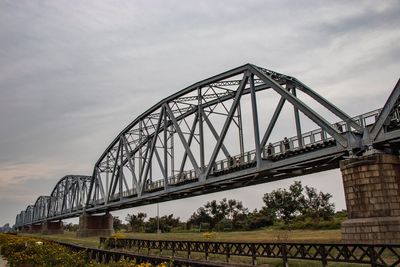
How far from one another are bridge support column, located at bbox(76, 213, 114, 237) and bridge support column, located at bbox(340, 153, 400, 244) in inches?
2617

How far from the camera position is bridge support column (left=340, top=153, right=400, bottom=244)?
66.9 ft

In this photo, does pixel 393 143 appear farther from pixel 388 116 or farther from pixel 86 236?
pixel 86 236

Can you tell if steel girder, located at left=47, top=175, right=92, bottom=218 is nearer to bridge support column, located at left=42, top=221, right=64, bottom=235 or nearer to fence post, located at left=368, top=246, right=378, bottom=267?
bridge support column, located at left=42, top=221, right=64, bottom=235

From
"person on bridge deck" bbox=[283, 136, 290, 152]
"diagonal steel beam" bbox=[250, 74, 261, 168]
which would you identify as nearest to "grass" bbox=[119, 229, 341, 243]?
"diagonal steel beam" bbox=[250, 74, 261, 168]

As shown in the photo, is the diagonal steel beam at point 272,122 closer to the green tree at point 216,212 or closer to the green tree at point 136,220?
the green tree at point 216,212

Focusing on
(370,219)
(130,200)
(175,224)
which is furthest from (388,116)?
(175,224)

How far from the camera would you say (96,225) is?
81812mm

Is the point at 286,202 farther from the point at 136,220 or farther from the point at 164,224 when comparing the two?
the point at 136,220

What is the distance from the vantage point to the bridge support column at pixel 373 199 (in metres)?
20.4

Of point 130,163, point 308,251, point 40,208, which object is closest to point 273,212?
point 130,163

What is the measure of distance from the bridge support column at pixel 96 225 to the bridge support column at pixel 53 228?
53301 millimetres

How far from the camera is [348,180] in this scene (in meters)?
23.0

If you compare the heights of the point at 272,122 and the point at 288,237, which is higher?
the point at 272,122

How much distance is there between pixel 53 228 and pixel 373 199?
131 m
